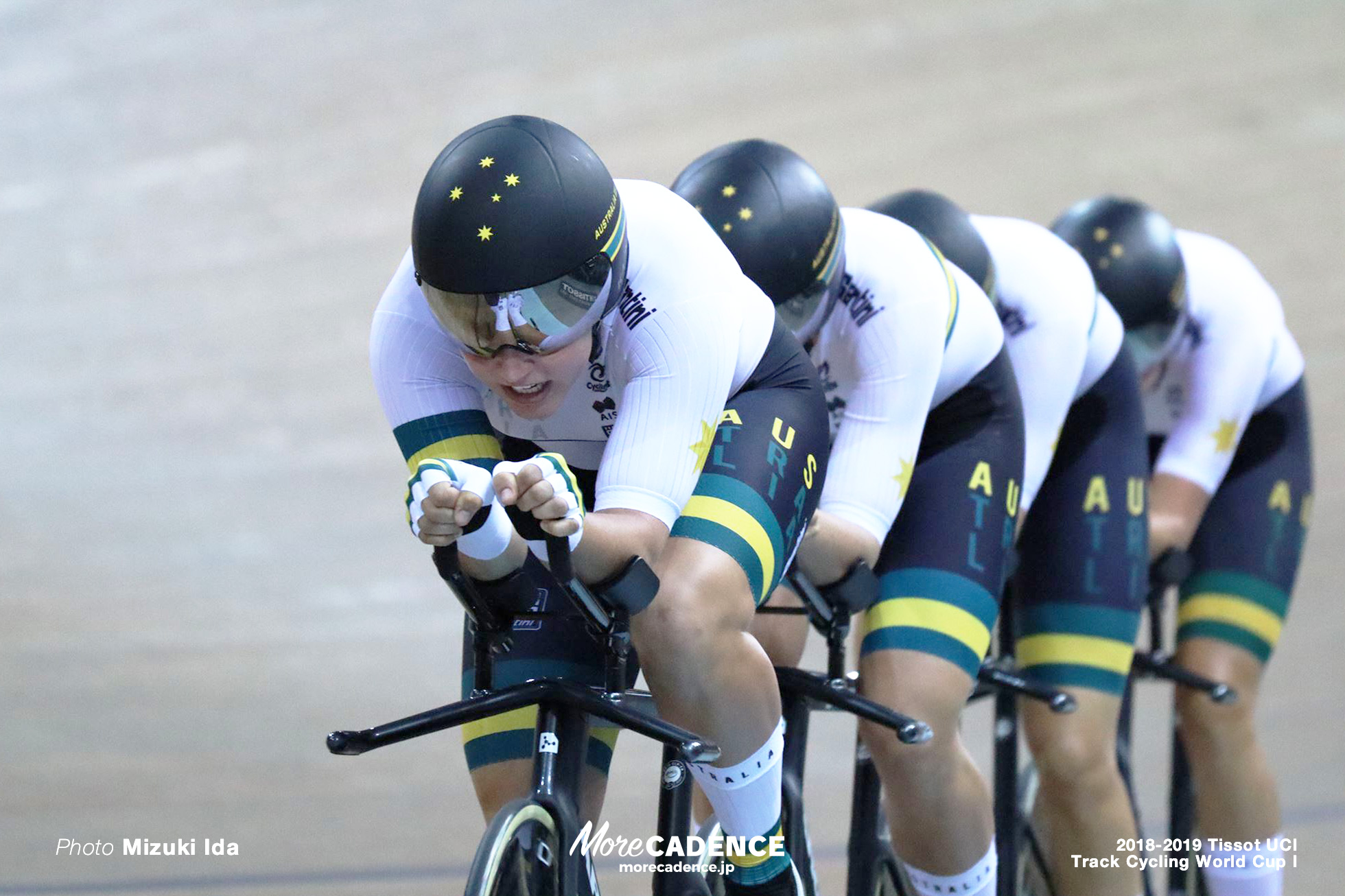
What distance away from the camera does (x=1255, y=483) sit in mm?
3898

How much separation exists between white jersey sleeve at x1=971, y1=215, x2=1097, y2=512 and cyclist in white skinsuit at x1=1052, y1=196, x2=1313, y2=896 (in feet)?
1.14

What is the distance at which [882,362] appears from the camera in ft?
9.16

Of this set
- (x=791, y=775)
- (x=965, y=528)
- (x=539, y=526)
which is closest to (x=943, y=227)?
(x=965, y=528)

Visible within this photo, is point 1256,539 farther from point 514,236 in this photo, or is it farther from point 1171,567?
point 514,236

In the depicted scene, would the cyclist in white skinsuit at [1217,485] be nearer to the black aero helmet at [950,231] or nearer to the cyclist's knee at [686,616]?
the black aero helmet at [950,231]

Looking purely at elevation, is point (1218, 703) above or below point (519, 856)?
above

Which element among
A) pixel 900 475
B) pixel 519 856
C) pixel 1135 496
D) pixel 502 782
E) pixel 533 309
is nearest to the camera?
pixel 519 856

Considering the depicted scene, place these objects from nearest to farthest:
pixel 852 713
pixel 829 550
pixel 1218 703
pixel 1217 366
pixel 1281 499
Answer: pixel 852 713 → pixel 829 550 → pixel 1218 703 → pixel 1217 366 → pixel 1281 499

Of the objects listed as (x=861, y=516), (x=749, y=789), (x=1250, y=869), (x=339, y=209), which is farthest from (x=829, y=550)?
(x=339, y=209)

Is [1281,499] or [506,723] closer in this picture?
[506,723]

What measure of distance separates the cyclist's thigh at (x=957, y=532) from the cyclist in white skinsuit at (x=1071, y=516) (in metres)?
0.29

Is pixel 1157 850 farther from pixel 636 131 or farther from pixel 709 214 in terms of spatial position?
pixel 636 131

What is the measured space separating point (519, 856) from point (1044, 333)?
5.89ft

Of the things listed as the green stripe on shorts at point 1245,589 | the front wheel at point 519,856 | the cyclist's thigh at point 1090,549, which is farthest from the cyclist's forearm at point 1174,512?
the front wheel at point 519,856
